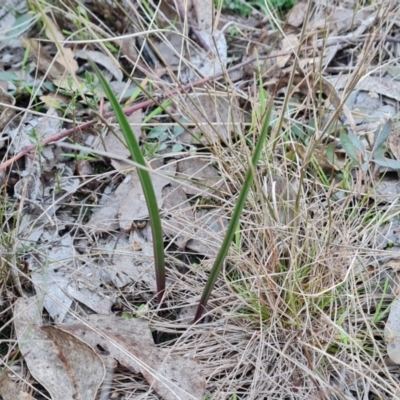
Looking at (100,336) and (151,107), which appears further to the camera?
(151,107)

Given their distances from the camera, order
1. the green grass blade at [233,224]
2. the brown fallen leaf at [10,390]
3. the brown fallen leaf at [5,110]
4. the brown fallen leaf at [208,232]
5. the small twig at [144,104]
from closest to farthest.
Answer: the green grass blade at [233,224] < the brown fallen leaf at [10,390] < the brown fallen leaf at [208,232] < the small twig at [144,104] < the brown fallen leaf at [5,110]

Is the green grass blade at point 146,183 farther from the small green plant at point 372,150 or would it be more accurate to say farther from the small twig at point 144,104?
the small green plant at point 372,150

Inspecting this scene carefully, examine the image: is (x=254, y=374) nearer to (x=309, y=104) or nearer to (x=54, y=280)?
(x=54, y=280)

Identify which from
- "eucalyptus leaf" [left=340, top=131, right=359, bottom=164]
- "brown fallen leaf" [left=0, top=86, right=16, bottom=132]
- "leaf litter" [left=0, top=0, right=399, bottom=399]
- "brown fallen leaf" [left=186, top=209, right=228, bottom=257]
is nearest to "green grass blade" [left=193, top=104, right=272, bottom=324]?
"leaf litter" [left=0, top=0, right=399, bottom=399]

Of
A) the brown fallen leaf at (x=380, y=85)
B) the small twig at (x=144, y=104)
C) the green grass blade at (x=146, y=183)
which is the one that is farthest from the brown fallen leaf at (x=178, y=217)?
the brown fallen leaf at (x=380, y=85)

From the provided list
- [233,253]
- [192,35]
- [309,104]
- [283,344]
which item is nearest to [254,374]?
[283,344]

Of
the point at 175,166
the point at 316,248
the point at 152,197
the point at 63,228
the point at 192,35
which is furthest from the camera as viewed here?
the point at 192,35

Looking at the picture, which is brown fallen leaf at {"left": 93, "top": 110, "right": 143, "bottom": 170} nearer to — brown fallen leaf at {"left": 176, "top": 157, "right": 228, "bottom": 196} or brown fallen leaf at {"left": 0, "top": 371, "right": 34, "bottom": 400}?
brown fallen leaf at {"left": 176, "top": 157, "right": 228, "bottom": 196}

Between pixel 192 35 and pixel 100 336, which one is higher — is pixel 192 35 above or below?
above
